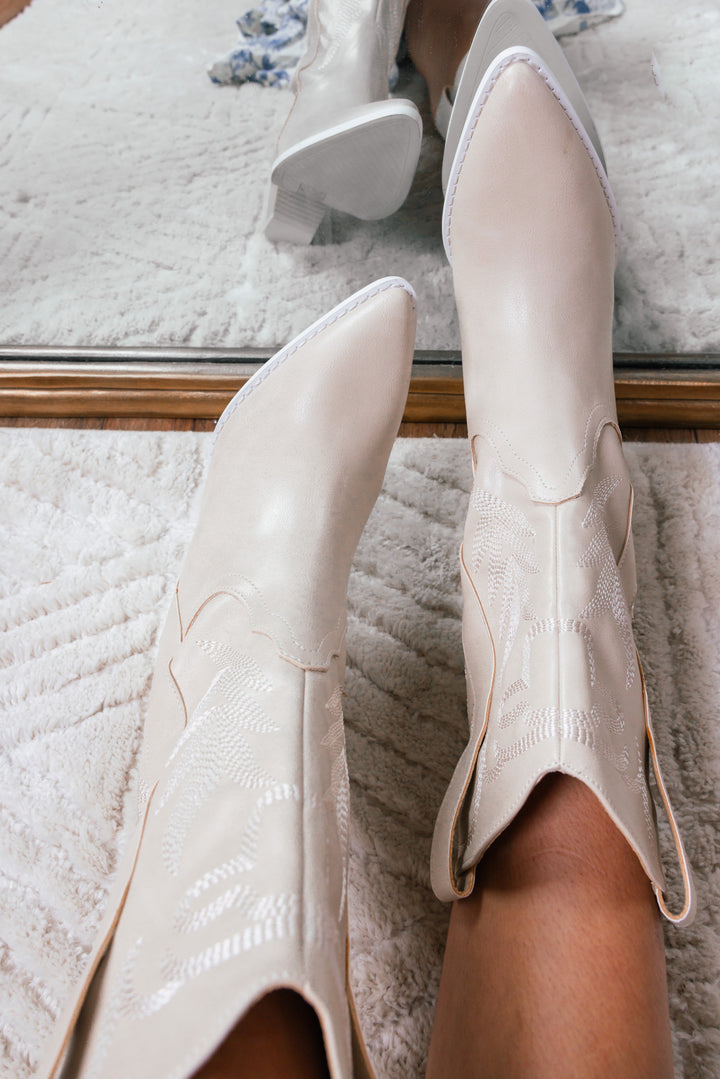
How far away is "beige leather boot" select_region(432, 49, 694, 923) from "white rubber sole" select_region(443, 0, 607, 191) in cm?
6

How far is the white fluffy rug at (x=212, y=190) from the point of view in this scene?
1.94ft

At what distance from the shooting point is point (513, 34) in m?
0.50

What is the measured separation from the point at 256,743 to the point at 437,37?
1.97 ft

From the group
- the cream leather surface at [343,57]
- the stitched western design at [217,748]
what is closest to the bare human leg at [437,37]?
the cream leather surface at [343,57]

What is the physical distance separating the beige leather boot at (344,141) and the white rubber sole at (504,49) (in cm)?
4

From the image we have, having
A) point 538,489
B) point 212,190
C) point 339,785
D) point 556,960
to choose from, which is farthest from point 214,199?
point 556,960

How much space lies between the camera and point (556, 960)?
33 cm

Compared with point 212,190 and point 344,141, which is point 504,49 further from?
point 212,190

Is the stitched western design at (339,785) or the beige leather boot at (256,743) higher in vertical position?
the beige leather boot at (256,743)

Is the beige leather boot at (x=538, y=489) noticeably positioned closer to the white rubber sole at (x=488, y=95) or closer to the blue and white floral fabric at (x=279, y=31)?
the white rubber sole at (x=488, y=95)

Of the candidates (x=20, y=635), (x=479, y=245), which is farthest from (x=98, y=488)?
(x=479, y=245)

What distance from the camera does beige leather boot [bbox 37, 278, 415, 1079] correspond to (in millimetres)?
251

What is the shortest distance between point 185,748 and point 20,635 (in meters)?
0.28

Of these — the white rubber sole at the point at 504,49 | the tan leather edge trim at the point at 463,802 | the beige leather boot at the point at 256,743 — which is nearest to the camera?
the beige leather boot at the point at 256,743
